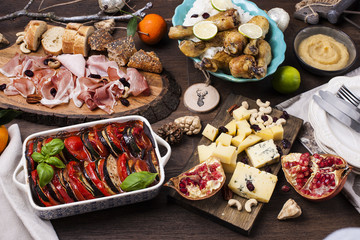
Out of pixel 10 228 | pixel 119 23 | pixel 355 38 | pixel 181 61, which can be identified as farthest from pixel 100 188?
pixel 355 38

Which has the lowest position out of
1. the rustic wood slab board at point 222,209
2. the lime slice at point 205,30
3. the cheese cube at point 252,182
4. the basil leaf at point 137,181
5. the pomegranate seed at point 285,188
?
the pomegranate seed at point 285,188

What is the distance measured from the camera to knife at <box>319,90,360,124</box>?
2.22 metres

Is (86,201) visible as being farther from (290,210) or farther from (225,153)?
(290,210)

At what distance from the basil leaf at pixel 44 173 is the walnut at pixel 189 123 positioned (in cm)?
81

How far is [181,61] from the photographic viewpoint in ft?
9.02

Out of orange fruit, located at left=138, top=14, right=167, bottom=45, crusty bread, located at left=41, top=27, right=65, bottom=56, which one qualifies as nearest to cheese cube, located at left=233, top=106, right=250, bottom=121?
orange fruit, located at left=138, top=14, right=167, bottom=45

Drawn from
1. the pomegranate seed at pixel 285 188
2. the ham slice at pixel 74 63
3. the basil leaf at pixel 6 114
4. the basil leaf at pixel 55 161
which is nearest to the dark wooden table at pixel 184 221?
the pomegranate seed at pixel 285 188

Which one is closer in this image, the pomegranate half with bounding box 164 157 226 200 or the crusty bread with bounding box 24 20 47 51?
the pomegranate half with bounding box 164 157 226 200

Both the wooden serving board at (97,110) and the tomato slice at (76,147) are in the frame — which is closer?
the tomato slice at (76,147)

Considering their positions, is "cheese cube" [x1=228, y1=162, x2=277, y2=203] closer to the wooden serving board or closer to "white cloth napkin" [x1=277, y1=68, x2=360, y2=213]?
"white cloth napkin" [x1=277, y1=68, x2=360, y2=213]

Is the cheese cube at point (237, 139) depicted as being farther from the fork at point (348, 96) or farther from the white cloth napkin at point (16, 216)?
the white cloth napkin at point (16, 216)

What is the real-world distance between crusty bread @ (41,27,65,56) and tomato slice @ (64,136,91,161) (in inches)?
33.6

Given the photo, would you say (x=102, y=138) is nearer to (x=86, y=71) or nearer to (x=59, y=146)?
(x=59, y=146)

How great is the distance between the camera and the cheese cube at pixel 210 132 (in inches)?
92.0
